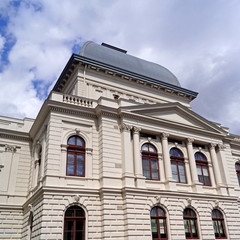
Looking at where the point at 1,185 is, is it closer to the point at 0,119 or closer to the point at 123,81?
the point at 0,119

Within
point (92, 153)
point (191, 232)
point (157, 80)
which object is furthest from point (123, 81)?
point (191, 232)

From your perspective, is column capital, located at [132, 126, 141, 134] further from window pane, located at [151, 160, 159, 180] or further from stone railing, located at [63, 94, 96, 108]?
stone railing, located at [63, 94, 96, 108]

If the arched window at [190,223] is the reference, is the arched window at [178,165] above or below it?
above

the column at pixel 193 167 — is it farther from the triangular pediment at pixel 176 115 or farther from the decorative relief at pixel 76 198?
Answer: the decorative relief at pixel 76 198

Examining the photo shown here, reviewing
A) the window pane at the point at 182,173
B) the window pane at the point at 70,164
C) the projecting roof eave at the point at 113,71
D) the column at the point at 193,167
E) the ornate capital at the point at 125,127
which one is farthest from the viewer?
the projecting roof eave at the point at 113,71

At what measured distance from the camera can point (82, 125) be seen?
2084 centimetres

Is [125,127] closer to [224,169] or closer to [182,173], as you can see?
[182,173]

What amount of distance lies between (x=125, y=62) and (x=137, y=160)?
14.9m

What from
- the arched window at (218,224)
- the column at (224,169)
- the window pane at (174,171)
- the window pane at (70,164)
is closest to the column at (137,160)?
the window pane at (174,171)

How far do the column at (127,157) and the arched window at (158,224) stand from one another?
2.63 metres

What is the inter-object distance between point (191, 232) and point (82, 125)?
1135 centimetres

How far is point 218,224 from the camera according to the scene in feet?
71.4

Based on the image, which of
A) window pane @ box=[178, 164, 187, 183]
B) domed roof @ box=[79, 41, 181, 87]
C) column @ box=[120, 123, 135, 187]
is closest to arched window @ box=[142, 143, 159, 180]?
Result: column @ box=[120, 123, 135, 187]

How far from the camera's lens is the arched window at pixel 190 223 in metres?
20.0
